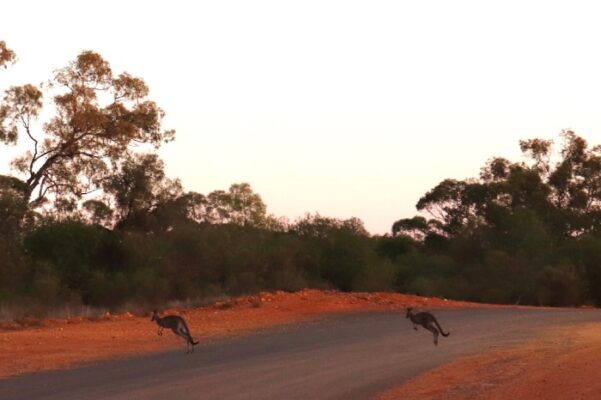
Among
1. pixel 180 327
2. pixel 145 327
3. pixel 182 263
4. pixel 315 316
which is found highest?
pixel 182 263

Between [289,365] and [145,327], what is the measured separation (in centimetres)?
993

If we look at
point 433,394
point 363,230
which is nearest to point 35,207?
point 363,230

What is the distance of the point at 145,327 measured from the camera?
26.9 metres

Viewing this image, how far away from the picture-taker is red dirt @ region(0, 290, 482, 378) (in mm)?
20484

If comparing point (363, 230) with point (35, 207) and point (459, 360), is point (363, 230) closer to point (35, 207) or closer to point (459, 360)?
point (35, 207)

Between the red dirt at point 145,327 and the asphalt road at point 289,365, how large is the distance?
50.2 inches

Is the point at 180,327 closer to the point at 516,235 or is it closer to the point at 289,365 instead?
the point at 289,365

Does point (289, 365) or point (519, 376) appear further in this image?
point (289, 365)

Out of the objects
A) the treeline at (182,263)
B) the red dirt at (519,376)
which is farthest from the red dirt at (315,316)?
the treeline at (182,263)

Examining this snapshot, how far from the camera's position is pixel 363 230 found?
1902 inches

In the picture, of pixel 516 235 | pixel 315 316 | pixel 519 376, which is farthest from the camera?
pixel 516 235

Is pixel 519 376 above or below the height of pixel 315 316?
below

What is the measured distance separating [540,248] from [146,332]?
35851mm

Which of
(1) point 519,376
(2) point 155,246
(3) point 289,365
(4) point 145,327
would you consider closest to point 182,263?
(2) point 155,246
